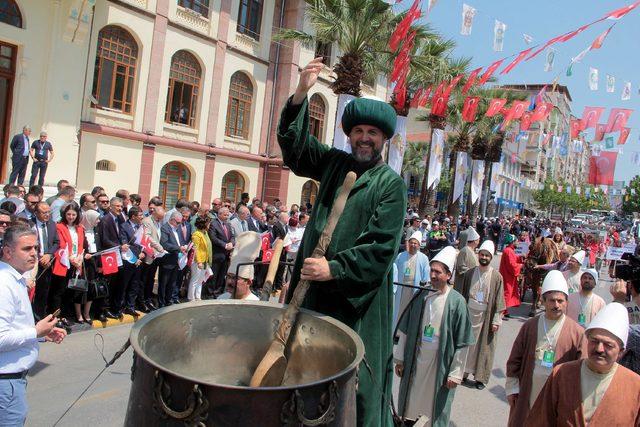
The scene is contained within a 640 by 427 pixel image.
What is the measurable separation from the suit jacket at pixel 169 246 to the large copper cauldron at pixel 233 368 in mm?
7061

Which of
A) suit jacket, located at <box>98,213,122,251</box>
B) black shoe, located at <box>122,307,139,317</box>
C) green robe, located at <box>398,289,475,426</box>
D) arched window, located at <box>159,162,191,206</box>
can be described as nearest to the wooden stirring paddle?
green robe, located at <box>398,289,475,426</box>

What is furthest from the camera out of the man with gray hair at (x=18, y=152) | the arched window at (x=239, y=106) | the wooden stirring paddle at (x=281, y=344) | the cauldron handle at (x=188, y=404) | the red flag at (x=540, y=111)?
the arched window at (x=239, y=106)

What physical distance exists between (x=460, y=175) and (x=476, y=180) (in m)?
2.72

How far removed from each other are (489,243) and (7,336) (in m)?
6.15

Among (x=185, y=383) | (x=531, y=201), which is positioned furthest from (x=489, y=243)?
(x=531, y=201)

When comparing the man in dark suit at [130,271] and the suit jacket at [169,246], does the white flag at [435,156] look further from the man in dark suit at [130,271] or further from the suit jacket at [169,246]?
the man in dark suit at [130,271]

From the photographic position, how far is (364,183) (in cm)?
240

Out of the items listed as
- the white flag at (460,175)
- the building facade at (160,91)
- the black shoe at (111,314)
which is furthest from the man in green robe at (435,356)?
the white flag at (460,175)

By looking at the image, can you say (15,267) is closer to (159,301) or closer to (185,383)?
(185,383)

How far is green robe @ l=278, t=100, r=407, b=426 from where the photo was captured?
216cm

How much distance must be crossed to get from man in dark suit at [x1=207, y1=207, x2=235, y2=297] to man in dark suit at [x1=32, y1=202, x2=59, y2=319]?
11.1 ft

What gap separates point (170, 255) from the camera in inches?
359

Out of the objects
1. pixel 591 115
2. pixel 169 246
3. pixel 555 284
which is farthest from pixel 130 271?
pixel 591 115

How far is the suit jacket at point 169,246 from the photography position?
901cm
